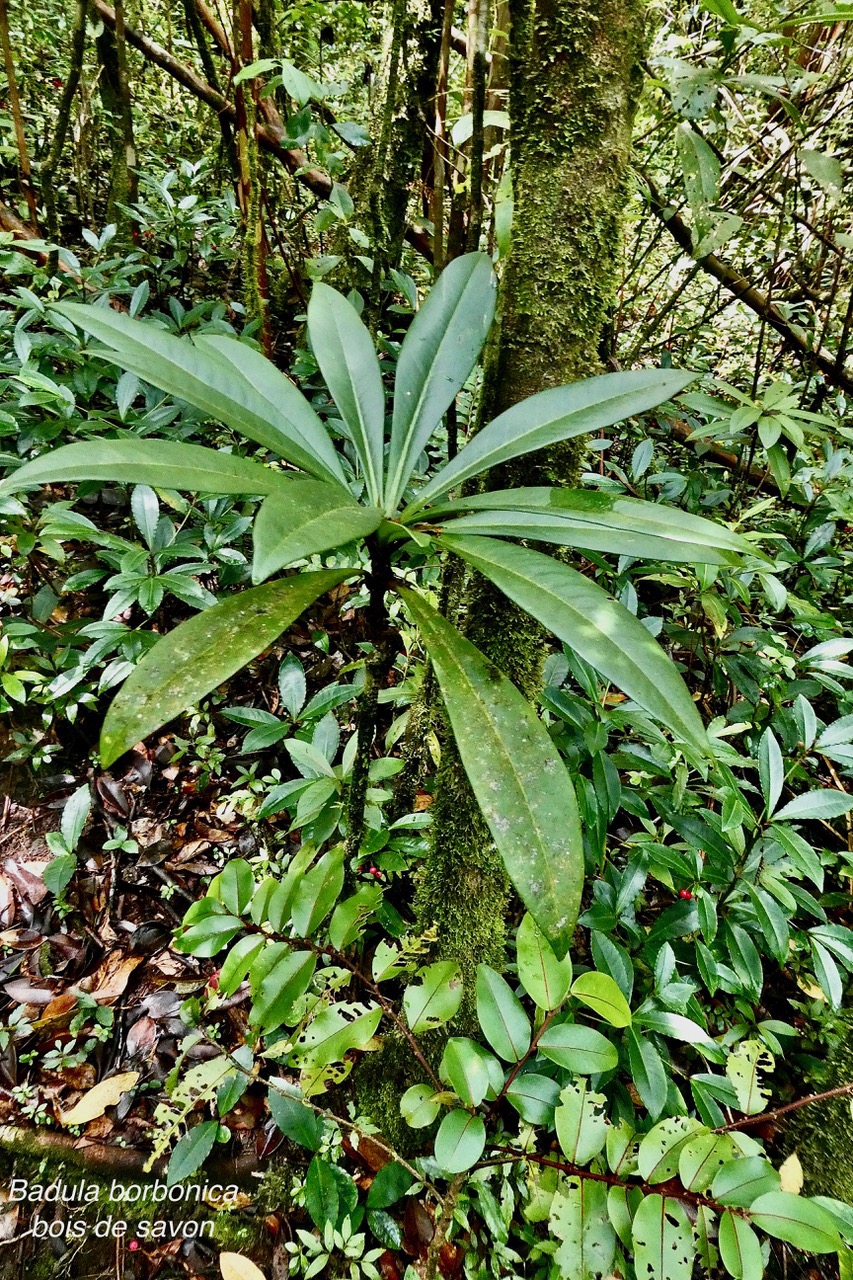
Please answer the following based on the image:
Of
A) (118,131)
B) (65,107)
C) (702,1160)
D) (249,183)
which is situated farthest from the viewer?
(118,131)

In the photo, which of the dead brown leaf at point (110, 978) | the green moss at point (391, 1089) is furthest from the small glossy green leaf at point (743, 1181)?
the dead brown leaf at point (110, 978)

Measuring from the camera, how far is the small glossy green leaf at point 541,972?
846 mm

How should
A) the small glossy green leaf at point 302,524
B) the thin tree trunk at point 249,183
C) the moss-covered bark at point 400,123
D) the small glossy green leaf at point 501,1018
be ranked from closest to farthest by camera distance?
the small glossy green leaf at point 302,524 < the small glossy green leaf at point 501,1018 < the moss-covered bark at point 400,123 < the thin tree trunk at point 249,183

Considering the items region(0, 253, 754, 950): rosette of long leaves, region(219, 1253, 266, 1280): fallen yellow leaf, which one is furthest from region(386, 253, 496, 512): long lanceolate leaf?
region(219, 1253, 266, 1280): fallen yellow leaf

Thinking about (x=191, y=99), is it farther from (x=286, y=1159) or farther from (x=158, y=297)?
(x=286, y=1159)

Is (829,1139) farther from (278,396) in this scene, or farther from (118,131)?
(118,131)

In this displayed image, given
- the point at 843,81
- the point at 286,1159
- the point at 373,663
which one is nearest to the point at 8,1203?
the point at 286,1159

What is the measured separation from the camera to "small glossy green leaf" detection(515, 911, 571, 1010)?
846 mm

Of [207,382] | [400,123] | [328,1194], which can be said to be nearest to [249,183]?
[400,123]

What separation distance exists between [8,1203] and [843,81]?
3.29 m

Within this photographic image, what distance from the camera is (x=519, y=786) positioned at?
22.4 inches

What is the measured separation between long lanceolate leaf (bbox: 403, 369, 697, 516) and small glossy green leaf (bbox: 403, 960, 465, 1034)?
644 mm

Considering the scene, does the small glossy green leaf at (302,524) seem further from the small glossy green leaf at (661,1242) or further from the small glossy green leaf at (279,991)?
the small glossy green leaf at (661,1242)

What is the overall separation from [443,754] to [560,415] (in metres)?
0.54
